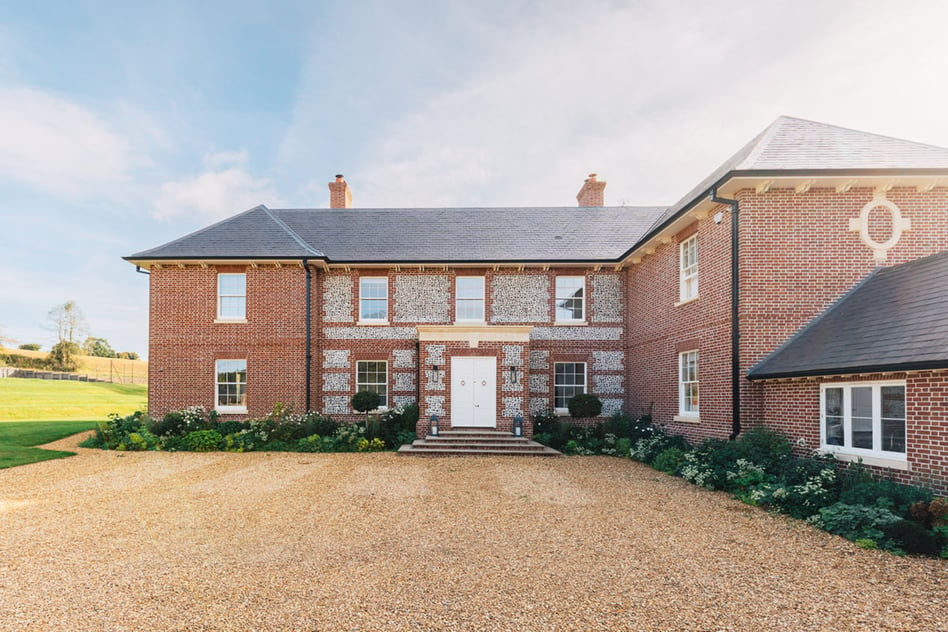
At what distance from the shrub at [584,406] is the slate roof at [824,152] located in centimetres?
639

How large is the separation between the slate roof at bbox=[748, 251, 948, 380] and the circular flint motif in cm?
61

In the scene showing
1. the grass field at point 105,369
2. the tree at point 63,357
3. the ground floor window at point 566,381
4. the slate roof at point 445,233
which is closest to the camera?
the slate roof at point 445,233

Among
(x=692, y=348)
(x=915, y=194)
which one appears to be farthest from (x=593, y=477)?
(x=915, y=194)

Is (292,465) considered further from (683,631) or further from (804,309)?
(804,309)

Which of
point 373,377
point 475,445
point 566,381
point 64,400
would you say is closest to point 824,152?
point 566,381

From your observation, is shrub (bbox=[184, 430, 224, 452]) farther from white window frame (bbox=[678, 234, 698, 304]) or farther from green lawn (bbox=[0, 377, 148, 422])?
white window frame (bbox=[678, 234, 698, 304])

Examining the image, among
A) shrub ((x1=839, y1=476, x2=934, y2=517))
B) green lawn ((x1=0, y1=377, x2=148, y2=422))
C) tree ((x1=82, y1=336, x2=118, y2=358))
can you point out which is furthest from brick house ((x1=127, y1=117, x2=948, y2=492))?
tree ((x1=82, y1=336, x2=118, y2=358))

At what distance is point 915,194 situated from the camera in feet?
34.9

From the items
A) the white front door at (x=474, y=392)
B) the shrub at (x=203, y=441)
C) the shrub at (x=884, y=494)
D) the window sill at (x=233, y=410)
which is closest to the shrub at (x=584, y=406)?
the white front door at (x=474, y=392)

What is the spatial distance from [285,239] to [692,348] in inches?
515

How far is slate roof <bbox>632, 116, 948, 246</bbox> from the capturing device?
10332mm

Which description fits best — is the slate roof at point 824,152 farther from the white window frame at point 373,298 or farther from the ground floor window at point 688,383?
the white window frame at point 373,298

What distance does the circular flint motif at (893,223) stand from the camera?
1064 centimetres

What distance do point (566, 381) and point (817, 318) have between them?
819 cm
